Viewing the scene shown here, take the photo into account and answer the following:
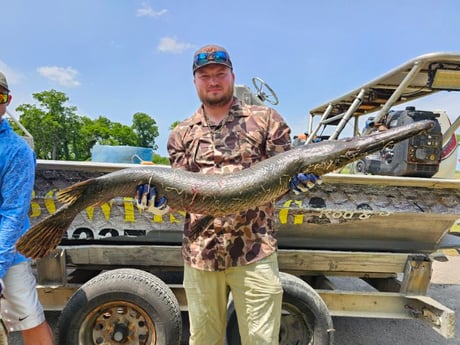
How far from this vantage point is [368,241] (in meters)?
3.60

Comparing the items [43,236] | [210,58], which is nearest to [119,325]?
[43,236]

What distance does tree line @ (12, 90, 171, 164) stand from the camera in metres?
33.2

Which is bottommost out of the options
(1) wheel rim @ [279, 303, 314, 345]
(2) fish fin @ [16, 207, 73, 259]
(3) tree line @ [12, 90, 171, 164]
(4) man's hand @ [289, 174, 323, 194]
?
(1) wheel rim @ [279, 303, 314, 345]

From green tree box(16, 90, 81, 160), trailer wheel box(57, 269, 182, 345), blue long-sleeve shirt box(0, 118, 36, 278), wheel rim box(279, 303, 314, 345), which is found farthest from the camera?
green tree box(16, 90, 81, 160)

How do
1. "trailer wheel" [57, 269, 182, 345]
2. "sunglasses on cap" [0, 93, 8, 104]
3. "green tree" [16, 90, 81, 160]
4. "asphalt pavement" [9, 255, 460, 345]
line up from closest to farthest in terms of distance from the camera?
"sunglasses on cap" [0, 93, 8, 104], "trailer wheel" [57, 269, 182, 345], "asphalt pavement" [9, 255, 460, 345], "green tree" [16, 90, 81, 160]

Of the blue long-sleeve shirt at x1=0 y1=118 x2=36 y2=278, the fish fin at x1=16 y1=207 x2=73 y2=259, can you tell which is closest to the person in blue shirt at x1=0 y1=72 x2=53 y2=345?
the blue long-sleeve shirt at x1=0 y1=118 x2=36 y2=278

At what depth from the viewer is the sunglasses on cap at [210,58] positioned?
6.76 ft

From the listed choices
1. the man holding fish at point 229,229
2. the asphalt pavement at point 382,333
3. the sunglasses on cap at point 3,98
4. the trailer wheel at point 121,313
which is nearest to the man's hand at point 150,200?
the man holding fish at point 229,229

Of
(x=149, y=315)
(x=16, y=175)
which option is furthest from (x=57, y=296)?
(x=16, y=175)

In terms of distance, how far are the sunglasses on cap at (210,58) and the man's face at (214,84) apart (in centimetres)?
3

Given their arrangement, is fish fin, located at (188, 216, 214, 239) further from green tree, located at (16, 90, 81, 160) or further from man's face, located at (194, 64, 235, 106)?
green tree, located at (16, 90, 81, 160)

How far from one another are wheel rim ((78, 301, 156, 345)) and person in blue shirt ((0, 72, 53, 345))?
45cm

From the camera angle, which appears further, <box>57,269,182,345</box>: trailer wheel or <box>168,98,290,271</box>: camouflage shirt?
<box>57,269,182,345</box>: trailer wheel

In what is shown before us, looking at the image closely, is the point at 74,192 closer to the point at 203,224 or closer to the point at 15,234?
the point at 15,234
